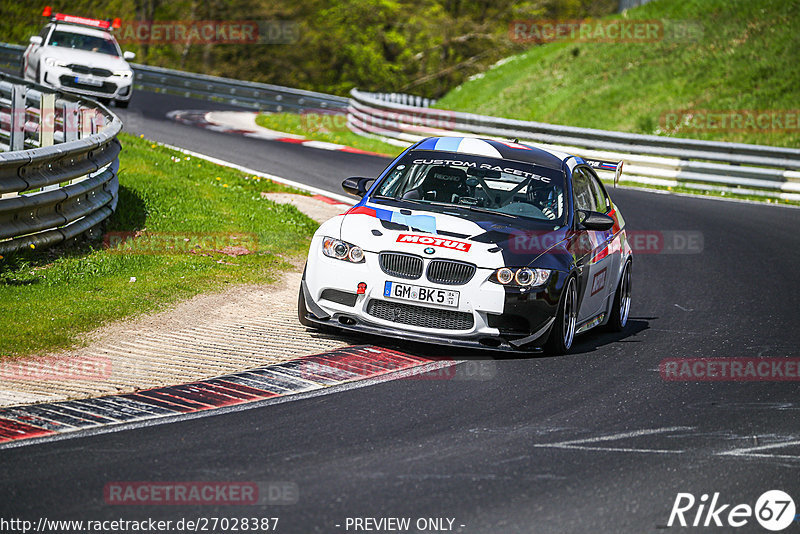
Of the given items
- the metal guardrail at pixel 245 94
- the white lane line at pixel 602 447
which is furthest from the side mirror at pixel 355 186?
the metal guardrail at pixel 245 94

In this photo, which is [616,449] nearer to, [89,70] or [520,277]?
[520,277]

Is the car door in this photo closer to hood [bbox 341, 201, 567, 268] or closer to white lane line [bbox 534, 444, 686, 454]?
hood [bbox 341, 201, 567, 268]

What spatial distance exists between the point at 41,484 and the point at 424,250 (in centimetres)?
379

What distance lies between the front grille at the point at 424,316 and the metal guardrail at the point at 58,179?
3.57 metres

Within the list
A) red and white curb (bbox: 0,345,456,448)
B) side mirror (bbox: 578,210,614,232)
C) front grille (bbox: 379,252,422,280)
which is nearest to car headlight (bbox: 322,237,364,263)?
front grille (bbox: 379,252,422,280)

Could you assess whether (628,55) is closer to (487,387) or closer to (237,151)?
(237,151)

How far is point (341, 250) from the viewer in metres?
8.59

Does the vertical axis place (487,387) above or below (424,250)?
below

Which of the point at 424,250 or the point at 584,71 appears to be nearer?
the point at 424,250

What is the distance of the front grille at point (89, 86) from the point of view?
24.5 metres

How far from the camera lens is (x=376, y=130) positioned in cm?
2842

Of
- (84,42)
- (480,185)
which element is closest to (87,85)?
(84,42)

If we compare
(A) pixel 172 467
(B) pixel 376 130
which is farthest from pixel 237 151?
(A) pixel 172 467

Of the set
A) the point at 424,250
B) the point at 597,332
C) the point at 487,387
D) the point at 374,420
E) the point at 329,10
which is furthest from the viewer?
the point at 329,10
